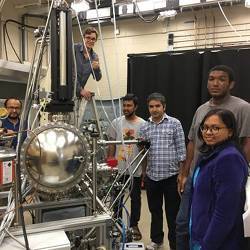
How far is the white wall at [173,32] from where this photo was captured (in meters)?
4.99

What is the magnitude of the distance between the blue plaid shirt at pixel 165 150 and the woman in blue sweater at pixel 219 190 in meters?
1.02

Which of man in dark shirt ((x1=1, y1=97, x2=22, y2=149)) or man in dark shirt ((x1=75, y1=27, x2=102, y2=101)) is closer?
man in dark shirt ((x1=75, y1=27, x2=102, y2=101))

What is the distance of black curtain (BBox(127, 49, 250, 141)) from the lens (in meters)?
4.68

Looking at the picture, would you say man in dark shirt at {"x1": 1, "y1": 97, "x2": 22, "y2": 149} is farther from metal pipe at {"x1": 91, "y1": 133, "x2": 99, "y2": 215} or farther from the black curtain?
the black curtain

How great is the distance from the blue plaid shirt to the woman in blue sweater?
3.35ft

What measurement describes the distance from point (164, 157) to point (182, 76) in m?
2.71

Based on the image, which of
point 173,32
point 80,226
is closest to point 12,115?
point 80,226

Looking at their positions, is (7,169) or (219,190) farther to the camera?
(7,169)

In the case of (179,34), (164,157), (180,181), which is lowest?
(180,181)

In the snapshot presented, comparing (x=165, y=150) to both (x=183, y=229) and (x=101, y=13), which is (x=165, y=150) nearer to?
(x=183, y=229)

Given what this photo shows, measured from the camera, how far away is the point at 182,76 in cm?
517

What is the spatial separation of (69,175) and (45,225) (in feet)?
0.88

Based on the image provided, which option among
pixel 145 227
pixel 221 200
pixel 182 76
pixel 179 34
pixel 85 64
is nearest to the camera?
pixel 221 200

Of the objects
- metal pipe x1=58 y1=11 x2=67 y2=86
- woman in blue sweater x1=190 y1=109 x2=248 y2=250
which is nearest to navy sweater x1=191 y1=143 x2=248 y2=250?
woman in blue sweater x1=190 y1=109 x2=248 y2=250
